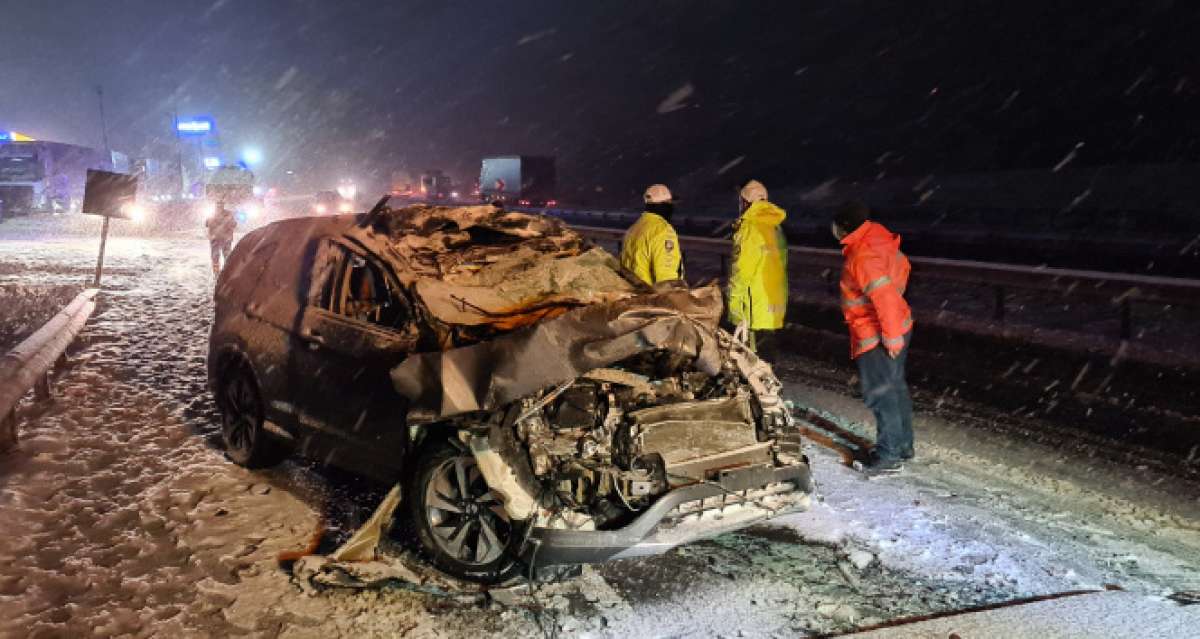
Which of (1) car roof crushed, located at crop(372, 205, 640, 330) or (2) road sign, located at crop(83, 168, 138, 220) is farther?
(2) road sign, located at crop(83, 168, 138, 220)

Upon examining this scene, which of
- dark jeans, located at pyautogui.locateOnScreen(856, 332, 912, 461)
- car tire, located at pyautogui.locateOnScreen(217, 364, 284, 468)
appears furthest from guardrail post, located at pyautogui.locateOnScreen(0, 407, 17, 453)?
dark jeans, located at pyautogui.locateOnScreen(856, 332, 912, 461)

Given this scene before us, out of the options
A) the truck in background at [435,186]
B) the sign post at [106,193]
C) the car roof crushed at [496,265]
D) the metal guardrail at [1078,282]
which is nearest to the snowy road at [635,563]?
the car roof crushed at [496,265]

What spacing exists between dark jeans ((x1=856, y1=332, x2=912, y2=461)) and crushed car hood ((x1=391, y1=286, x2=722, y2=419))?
204cm

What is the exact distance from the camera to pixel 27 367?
6.90m

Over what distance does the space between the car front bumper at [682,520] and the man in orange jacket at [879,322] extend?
1.65 m

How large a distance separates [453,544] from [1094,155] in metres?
38.4

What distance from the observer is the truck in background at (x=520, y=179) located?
44.5 meters

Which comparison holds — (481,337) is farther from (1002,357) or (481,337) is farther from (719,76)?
(719,76)

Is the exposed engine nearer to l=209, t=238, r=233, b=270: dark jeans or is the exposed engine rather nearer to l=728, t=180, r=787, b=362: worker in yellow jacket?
l=728, t=180, r=787, b=362: worker in yellow jacket

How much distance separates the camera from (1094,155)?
36656 mm

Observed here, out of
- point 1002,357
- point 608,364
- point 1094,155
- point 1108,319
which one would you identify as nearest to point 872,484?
point 608,364

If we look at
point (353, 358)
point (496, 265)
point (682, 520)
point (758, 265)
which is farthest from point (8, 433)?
point (758, 265)

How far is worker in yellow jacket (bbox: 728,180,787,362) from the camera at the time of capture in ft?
24.8

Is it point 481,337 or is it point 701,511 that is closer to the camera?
point 701,511
